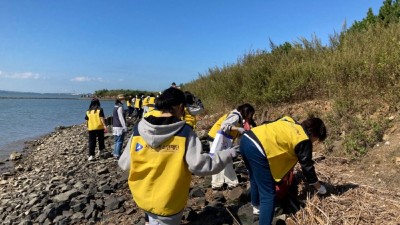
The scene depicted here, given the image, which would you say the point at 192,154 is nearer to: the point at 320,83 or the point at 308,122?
the point at 308,122

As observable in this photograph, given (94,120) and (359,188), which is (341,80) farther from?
(94,120)

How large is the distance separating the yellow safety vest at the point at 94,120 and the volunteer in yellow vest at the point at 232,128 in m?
6.01

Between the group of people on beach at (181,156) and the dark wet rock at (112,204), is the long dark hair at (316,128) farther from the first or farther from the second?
the dark wet rock at (112,204)

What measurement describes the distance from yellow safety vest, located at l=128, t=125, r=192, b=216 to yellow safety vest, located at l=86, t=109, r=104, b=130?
779 cm

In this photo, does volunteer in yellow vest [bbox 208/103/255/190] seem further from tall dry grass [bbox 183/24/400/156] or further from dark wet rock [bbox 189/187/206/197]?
tall dry grass [bbox 183/24/400/156]

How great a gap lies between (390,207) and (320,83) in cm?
524

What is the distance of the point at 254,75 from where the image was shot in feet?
38.5

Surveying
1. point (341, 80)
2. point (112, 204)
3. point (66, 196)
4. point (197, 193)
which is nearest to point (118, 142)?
point (66, 196)

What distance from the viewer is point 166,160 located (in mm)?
3447

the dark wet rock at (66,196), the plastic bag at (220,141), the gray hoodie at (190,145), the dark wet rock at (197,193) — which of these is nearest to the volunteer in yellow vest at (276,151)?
the gray hoodie at (190,145)

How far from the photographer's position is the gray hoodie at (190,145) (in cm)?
339

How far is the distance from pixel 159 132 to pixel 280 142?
1.45m

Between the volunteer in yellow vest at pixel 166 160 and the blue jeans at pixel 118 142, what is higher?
the volunteer in yellow vest at pixel 166 160

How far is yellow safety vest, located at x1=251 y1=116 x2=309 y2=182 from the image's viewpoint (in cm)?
401
